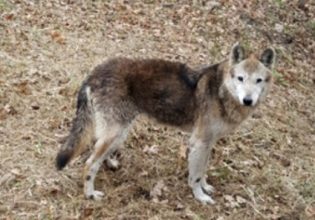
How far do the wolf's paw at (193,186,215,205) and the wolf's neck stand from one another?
2.61 feet

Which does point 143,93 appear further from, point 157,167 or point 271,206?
point 271,206

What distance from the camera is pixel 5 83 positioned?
6801mm

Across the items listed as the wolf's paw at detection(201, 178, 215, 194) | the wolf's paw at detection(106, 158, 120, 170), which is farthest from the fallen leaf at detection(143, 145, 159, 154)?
the wolf's paw at detection(201, 178, 215, 194)

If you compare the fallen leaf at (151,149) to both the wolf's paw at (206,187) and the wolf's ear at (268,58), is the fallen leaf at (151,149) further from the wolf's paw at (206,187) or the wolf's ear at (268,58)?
the wolf's ear at (268,58)

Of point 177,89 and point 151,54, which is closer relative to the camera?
point 177,89

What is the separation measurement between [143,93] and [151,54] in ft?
10.7

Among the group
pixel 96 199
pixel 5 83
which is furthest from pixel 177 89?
pixel 5 83

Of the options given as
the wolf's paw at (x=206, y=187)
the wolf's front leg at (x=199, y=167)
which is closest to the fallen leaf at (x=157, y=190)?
the wolf's front leg at (x=199, y=167)

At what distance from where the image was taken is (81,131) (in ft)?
16.8

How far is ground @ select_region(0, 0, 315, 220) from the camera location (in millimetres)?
5379

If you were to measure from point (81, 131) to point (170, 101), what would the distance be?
3.04 feet

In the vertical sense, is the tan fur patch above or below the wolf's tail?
above

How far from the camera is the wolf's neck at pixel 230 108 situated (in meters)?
5.23

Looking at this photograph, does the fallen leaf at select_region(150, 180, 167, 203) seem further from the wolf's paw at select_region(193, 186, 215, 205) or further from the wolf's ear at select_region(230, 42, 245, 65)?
the wolf's ear at select_region(230, 42, 245, 65)
